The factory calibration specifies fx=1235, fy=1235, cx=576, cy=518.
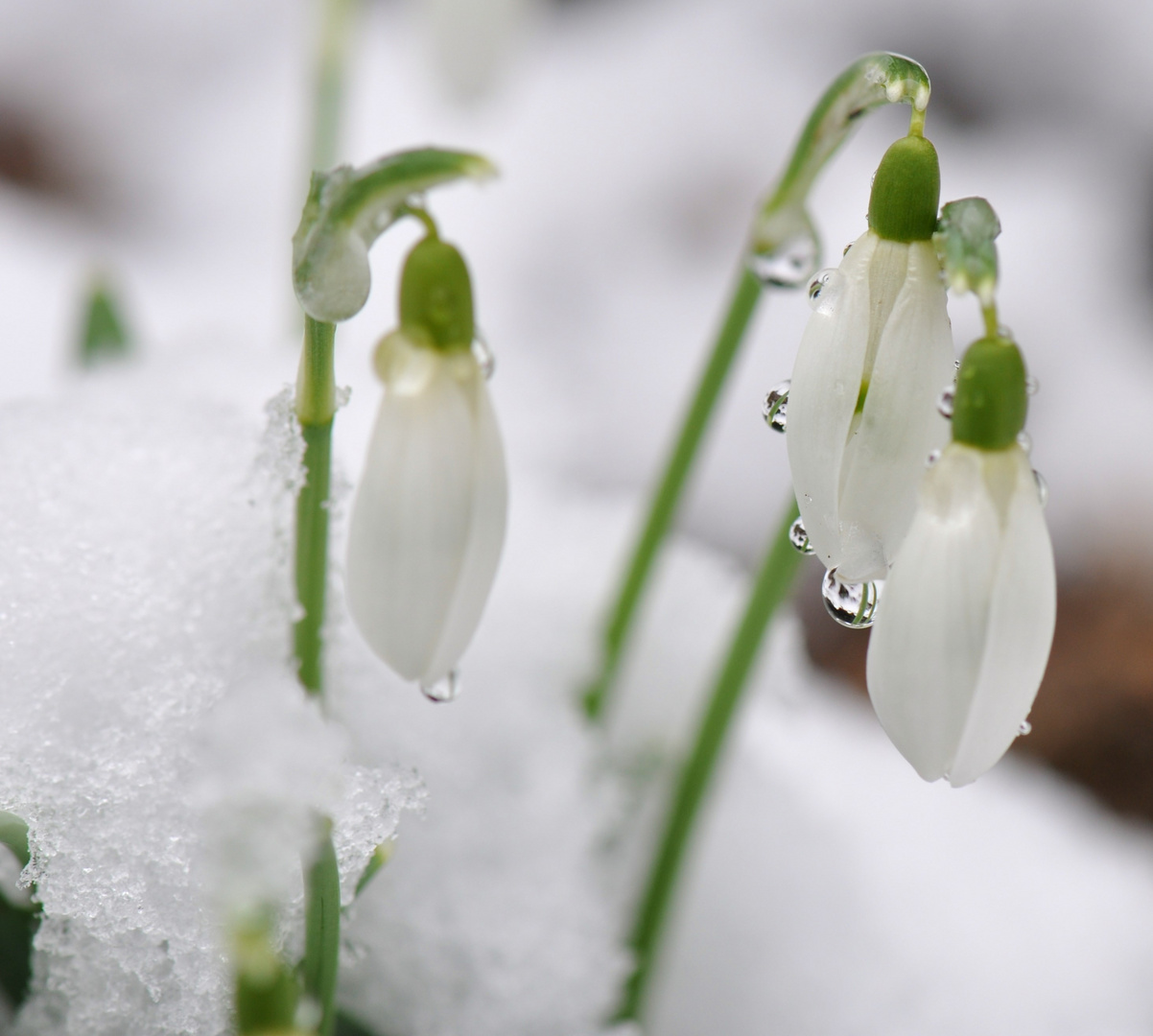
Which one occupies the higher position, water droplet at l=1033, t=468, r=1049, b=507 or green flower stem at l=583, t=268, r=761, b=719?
water droplet at l=1033, t=468, r=1049, b=507

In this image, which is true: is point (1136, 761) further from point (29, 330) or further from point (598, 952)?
point (29, 330)

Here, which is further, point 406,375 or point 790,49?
point 790,49

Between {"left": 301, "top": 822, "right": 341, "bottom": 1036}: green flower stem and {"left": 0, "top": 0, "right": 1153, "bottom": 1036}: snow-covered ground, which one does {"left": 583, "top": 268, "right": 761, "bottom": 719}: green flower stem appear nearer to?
{"left": 0, "top": 0, "right": 1153, "bottom": 1036}: snow-covered ground

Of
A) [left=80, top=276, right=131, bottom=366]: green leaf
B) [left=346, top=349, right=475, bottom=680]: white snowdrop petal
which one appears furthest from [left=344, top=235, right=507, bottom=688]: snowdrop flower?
[left=80, top=276, right=131, bottom=366]: green leaf

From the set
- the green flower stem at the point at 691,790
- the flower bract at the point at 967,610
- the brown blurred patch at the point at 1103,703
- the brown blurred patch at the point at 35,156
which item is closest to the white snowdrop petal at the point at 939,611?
the flower bract at the point at 967,610

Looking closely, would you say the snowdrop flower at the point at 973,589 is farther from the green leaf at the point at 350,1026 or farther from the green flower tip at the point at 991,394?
the green leaf at the point at 350,1026

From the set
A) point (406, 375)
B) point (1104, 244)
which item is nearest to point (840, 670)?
point (1104, 244)
